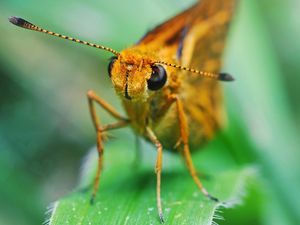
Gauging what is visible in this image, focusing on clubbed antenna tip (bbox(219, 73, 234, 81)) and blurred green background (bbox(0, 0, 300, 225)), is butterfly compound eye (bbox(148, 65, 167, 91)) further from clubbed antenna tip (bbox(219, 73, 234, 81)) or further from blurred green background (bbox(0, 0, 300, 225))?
blurred green background (bbox(0, 0, 300, 225))

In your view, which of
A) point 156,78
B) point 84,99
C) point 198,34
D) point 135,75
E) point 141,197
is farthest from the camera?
point 84,99

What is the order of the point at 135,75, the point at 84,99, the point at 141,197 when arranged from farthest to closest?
the point at 84,99, the point at 141,197, the point at 135,75

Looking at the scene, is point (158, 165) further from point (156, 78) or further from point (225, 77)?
point (225, 77)

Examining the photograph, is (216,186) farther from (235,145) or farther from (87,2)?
(87,2)

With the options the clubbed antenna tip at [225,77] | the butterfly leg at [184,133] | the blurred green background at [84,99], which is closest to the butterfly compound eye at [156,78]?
the butterfly leg at [184,133]

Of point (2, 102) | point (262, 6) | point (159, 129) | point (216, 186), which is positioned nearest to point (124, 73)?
point (159, 129)

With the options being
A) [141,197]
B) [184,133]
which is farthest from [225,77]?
[141,197]

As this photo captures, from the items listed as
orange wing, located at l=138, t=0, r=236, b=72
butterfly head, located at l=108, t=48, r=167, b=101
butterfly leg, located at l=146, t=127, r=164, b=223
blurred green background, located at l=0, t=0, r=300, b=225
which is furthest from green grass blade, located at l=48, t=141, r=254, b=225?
orange wing, located at l=138, t=0, r=236, b=72
